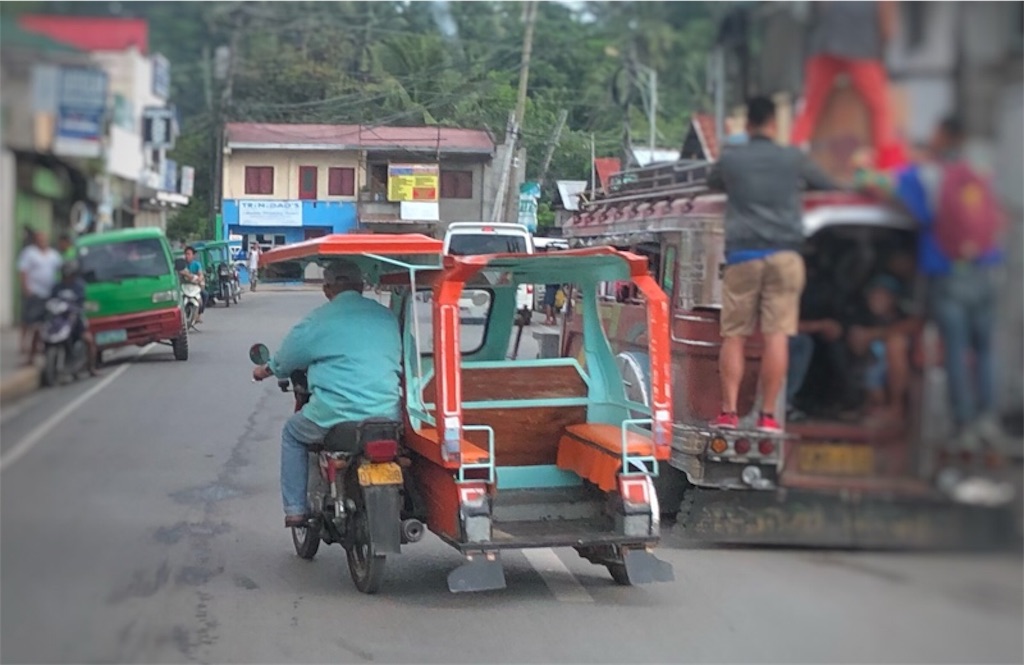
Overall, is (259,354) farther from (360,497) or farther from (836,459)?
(360,497)

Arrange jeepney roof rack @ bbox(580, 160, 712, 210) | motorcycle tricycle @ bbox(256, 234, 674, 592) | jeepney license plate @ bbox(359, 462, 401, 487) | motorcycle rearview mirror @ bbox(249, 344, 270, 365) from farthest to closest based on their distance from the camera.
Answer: jeepney license plate @ bbox(359, 462, 401, 487)
motorcycle tricycle @ bbox(256, 234, 674, 592)
motorcycle rearview mirror @ bbox(249, 344, 270, 365)
jeepney roof rack @ bbox(580, 160, 712, 210)

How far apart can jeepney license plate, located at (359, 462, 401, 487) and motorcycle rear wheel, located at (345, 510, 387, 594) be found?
0.56 feet

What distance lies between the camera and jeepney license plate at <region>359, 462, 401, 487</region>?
207 inches

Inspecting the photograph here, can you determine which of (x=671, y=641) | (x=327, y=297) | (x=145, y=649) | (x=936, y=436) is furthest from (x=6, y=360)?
(x=671, y=641)

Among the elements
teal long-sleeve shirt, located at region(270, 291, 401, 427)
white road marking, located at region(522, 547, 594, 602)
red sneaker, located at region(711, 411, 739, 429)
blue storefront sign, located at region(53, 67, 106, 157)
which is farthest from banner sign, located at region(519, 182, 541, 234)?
white road marking, located at region(522, 547, 594, 602)

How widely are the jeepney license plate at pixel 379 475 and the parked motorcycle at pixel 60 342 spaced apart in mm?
3467

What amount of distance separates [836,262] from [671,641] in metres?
3.00

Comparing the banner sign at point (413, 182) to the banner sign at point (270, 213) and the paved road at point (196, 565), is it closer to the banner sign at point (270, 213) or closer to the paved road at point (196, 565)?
the banner sign at point (270, 213)

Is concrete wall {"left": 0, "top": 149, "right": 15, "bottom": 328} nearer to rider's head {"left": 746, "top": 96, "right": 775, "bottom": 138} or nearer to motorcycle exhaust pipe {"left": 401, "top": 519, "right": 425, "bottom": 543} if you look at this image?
rider's head {"left": 746, "top": 96, "right": 775, "bottom": 138}

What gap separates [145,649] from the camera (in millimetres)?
2135

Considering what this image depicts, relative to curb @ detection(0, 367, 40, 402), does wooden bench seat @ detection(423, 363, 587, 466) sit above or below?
below

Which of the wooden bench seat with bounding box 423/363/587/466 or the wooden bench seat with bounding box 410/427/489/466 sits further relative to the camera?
the wooden bench seat with bounding box 423/363/587/466

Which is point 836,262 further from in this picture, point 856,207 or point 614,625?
point 614,625

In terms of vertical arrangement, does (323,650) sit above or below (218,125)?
below
